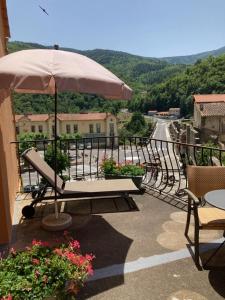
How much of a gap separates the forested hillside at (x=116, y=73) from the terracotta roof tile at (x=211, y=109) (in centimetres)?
3891

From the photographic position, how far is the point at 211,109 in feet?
133

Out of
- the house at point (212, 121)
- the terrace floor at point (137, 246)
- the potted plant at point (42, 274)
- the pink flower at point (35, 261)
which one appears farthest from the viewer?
the house at point (212, 121)

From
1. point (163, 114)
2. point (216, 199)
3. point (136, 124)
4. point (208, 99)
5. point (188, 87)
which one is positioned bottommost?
point (136, 124)

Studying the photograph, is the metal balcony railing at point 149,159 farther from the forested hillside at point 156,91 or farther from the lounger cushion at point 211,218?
the forested hillside at point 156,91

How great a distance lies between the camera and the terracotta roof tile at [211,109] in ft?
129

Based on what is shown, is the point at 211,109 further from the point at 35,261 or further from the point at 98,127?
the point at 35,261

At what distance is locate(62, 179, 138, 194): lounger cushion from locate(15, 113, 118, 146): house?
57444 millimetres

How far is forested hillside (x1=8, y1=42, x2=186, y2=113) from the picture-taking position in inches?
2773

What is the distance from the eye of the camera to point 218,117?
39.1 m

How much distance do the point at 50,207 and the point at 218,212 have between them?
2.55 meters

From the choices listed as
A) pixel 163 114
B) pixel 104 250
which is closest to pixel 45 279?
pixel 104 250

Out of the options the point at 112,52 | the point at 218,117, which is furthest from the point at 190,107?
the point at 112,52

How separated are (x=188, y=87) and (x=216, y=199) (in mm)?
80040

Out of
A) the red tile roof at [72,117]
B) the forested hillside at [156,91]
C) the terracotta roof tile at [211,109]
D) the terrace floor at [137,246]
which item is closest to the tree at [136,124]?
the forested hillside at [156,91]
